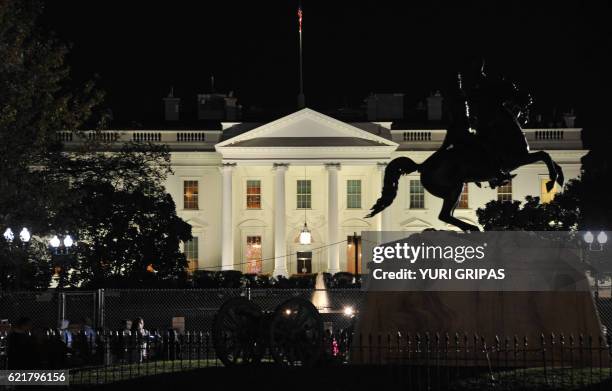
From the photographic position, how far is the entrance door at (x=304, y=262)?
2470 inches

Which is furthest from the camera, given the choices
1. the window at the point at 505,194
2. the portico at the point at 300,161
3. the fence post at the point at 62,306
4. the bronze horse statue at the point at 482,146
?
the window at the point at 505,194

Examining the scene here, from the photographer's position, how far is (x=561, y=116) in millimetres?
67000

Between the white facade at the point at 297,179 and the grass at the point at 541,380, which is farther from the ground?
the white facade at the point at 297,179

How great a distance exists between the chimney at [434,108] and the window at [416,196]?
5.54m

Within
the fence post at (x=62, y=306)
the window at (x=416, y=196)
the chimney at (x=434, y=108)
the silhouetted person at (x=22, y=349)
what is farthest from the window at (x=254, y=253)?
the silhouetted person at (x=22, y=349)

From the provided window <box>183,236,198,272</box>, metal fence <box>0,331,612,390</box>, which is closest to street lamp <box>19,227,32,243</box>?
metal fence <box>0,331,612,390</box>

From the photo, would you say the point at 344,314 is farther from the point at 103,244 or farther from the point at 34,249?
the point at 103,244

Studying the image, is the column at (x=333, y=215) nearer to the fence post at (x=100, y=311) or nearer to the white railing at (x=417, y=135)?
the white railing at (x=417, y=135)

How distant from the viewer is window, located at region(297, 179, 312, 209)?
64.0m

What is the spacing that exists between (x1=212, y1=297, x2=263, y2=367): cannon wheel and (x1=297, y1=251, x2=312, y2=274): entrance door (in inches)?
1833

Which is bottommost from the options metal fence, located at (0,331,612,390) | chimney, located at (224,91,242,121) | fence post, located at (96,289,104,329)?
metal fence, located at (0,331,612,390)

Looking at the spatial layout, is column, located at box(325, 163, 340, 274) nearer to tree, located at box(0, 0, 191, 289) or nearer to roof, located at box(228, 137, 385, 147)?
roof, located at box(228, 137, 385, 147)

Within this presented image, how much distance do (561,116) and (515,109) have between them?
51.8m

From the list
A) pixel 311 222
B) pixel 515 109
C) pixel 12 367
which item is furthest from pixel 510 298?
pixel 311 222
